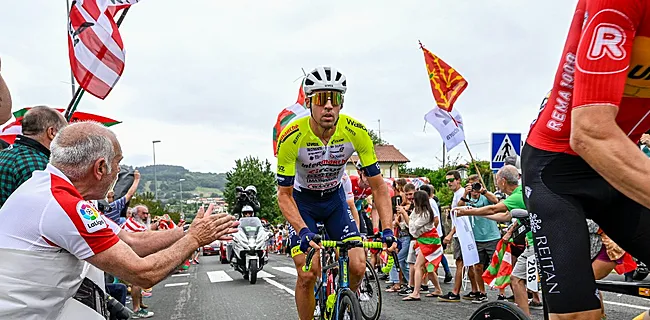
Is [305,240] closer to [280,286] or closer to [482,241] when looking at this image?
[482,241]

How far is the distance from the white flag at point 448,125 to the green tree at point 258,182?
57405 millimetres

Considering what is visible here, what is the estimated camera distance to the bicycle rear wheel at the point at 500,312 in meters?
2.46

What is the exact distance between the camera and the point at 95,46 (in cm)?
660

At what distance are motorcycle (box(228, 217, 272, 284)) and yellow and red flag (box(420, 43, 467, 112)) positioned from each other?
538cm

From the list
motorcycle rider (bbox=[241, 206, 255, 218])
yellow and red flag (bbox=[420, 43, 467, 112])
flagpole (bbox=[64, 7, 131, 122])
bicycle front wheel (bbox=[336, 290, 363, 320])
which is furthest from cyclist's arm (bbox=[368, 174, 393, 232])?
motorcycle rider (bbox=[241, 206, 255, 218])

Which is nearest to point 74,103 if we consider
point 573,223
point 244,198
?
point 244,198

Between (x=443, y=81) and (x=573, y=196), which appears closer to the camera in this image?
(x=573, y=196)

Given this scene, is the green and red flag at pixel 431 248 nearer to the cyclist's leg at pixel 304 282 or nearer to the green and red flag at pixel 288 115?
the cyclist's leg at pixel 304 282

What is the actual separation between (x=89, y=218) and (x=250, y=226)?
1137cm

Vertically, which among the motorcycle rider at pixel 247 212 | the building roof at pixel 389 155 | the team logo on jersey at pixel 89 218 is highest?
the building roof at pixel 389 155

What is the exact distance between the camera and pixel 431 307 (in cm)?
782

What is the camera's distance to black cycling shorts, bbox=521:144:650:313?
2150 mm

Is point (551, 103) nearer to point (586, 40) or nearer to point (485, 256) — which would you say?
point (586, 40)

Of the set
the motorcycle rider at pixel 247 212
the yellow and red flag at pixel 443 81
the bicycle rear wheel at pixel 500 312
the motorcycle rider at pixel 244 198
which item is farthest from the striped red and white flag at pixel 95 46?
the motorcycle rider at pixel 247 212
